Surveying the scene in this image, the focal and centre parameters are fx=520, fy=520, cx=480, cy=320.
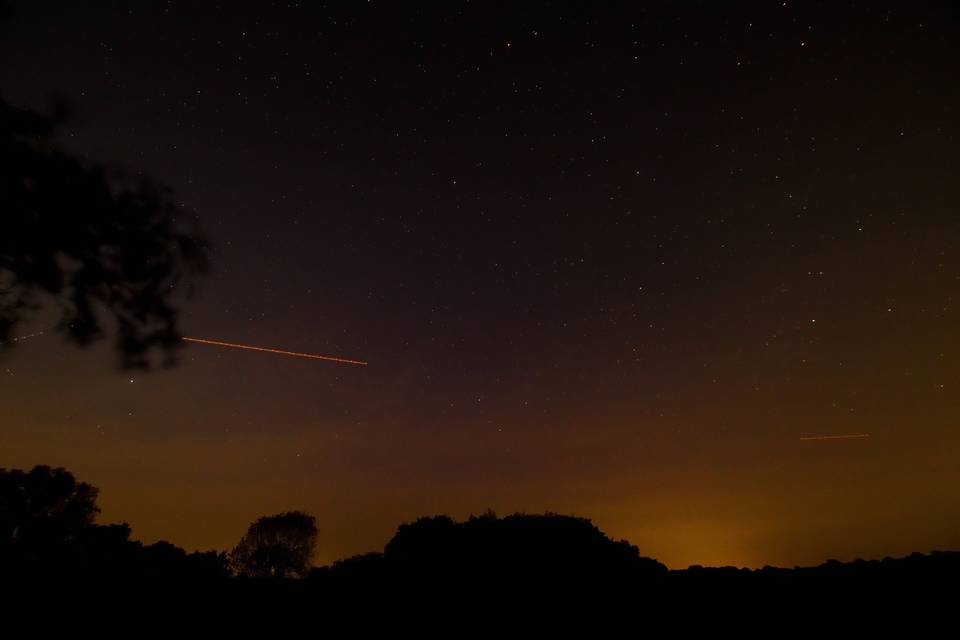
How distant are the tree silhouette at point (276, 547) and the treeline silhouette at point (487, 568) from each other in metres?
16.1

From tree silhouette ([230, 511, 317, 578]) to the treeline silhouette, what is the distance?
16.1 m

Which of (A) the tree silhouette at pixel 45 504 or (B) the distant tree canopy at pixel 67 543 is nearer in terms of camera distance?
(B) the distant tree canopy at pixel 67 543

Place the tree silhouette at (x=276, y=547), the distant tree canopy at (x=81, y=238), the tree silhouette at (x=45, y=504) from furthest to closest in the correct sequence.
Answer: the tree silhouette at (x=276, y=547) → the tree silhouette at (x=45, y=504) → the distant tree canopy at (x=81, y=238)

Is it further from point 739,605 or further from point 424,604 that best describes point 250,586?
point 739,605

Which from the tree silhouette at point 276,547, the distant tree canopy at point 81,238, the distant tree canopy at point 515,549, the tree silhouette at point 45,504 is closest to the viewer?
the distant tree canopy at point 81,238

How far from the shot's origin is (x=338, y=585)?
9734mm

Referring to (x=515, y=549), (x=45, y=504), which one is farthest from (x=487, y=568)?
(x=45, y=504)

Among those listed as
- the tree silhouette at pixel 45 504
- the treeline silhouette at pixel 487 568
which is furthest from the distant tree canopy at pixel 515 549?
the tree silhouette at pixel 45 504

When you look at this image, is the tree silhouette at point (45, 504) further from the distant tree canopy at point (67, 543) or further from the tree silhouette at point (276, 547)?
the tree silhouette at point (276, 547)

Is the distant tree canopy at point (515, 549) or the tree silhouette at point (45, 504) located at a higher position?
the tree silhouette at point (45, 504)

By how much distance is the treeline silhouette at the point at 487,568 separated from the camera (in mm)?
8328

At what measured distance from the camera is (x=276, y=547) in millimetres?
38875

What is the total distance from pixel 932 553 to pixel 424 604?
8.35 meters

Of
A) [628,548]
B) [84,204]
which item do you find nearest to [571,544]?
[628,548]
